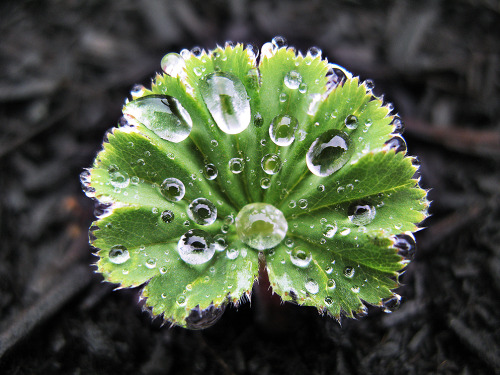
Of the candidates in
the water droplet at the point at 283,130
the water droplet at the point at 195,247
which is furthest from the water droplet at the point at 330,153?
the water droplet at the point at 195,247

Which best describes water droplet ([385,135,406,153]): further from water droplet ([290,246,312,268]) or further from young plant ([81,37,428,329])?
water droplet ([290,246,312,268])

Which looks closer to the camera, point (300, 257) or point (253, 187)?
point (300, 257)

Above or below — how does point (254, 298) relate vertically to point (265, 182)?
below

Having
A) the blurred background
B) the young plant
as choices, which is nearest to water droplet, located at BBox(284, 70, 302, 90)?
the young plant

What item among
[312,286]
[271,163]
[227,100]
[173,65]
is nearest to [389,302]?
[312,286]

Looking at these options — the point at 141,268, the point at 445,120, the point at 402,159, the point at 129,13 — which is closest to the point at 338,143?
the point at 402,159

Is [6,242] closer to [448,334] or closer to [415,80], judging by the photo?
[448,334]

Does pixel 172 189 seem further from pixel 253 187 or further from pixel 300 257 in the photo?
pixel 300 257

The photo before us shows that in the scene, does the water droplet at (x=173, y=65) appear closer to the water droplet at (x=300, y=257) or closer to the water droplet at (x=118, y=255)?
the water droplet at (x=118, y=255)
